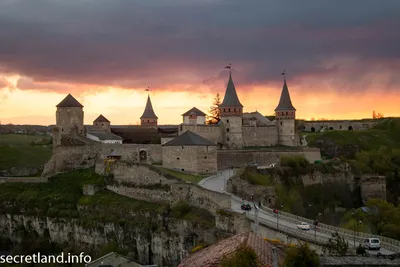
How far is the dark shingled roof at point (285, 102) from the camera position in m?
81.4

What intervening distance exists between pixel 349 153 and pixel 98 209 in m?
42.3

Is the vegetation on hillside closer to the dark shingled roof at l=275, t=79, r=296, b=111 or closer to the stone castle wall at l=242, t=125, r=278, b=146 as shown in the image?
the stone castle wall at l=242, t=125, r=278, b=146

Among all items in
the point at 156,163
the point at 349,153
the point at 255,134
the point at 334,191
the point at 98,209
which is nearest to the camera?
the point at 98,209

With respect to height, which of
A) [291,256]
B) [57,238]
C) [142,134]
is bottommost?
[57,238]

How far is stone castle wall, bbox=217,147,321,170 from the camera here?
70.2 m

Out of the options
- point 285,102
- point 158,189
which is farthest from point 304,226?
point 285,102

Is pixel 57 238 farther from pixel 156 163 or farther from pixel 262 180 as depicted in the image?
pixel 262 180

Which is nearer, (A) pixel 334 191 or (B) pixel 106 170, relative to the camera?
(B) pixel 106 170

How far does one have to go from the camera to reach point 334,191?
73812mm

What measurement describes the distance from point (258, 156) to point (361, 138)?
3126 cm

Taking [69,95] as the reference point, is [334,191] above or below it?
below

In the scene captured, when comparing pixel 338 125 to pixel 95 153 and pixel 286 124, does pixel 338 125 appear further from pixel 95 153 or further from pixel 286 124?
pixel 95 153

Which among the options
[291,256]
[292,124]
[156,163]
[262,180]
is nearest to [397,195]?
[292,124]

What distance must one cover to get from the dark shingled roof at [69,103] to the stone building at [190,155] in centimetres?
1302
